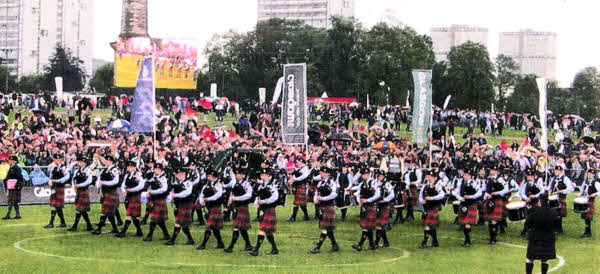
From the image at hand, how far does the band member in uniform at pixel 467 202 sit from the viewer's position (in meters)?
21.0

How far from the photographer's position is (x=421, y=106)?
3048 centimetres

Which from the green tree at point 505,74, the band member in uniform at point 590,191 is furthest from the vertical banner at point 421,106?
the green tree at point 505,74

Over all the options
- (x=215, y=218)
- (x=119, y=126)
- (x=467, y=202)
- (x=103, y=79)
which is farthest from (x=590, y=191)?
(x=103, y=79)

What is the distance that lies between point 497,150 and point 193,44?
4125cm

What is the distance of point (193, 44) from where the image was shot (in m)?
73.8

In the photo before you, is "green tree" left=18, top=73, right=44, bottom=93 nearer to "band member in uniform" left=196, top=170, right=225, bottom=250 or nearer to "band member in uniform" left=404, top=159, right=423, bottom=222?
"band member in uniform" left=404, top=159, right=423, bottom=222

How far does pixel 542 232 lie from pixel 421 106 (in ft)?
50.8

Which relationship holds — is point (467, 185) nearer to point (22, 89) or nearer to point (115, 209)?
point (115, 209)

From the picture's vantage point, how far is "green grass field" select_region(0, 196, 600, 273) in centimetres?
1731

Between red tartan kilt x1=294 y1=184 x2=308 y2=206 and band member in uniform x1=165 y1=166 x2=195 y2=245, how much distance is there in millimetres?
5898

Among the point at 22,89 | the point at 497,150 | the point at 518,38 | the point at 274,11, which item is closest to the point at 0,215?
the point at 497,150

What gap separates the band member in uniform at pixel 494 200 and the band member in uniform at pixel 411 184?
11.8 ft

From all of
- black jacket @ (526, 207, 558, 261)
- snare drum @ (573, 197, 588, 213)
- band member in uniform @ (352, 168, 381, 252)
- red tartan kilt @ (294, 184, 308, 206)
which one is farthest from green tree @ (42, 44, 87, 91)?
black jacket @ (526, 207, 558, 261)

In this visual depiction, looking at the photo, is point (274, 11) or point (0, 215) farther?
point (274, 11)
